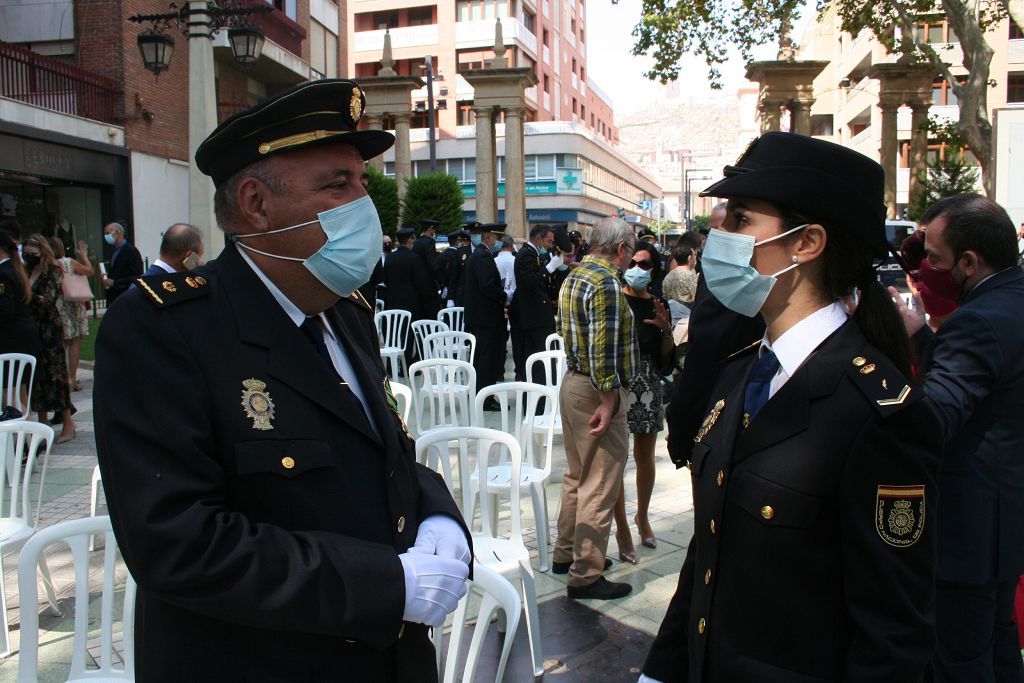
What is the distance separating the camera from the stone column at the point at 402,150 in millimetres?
30281

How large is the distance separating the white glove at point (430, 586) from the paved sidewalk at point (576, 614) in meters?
2.30

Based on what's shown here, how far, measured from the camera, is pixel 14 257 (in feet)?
24.0

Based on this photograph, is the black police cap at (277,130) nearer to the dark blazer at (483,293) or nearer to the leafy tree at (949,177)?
the dark blazer at (483,293)

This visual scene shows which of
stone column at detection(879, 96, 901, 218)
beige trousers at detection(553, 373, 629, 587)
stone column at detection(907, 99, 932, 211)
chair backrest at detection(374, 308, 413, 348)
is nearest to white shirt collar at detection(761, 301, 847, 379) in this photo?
beige trousers at detection(553, 373, 629, 587)

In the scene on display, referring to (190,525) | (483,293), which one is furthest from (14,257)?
(190,525)

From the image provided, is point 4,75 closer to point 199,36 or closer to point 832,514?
point 199,36

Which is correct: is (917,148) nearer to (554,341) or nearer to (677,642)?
(554,341)

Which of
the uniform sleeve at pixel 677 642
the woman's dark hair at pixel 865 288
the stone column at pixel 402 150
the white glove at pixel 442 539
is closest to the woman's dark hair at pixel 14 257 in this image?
the white glove at pixel 442 539

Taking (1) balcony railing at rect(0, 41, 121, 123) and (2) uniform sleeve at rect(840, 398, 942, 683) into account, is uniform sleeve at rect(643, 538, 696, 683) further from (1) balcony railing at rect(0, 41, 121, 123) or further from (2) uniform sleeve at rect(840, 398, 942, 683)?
(1) balcony railing at rect(0, 41, 121, 123)

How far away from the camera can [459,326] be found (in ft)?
42.7

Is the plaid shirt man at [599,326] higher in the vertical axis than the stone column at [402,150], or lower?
lower

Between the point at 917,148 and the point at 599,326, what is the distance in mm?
24321

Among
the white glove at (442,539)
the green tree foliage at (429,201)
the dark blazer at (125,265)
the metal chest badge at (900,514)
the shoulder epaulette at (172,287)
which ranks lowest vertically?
the white glove at (442,539)

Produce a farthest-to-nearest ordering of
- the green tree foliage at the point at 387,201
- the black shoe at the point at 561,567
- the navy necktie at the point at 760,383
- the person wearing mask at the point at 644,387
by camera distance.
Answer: the green tree foliage at the point at 387,201, the person wearing mask at the point at 644,387, the black shoe at the point at 561,567, the navy necktie at the point at 760,383
